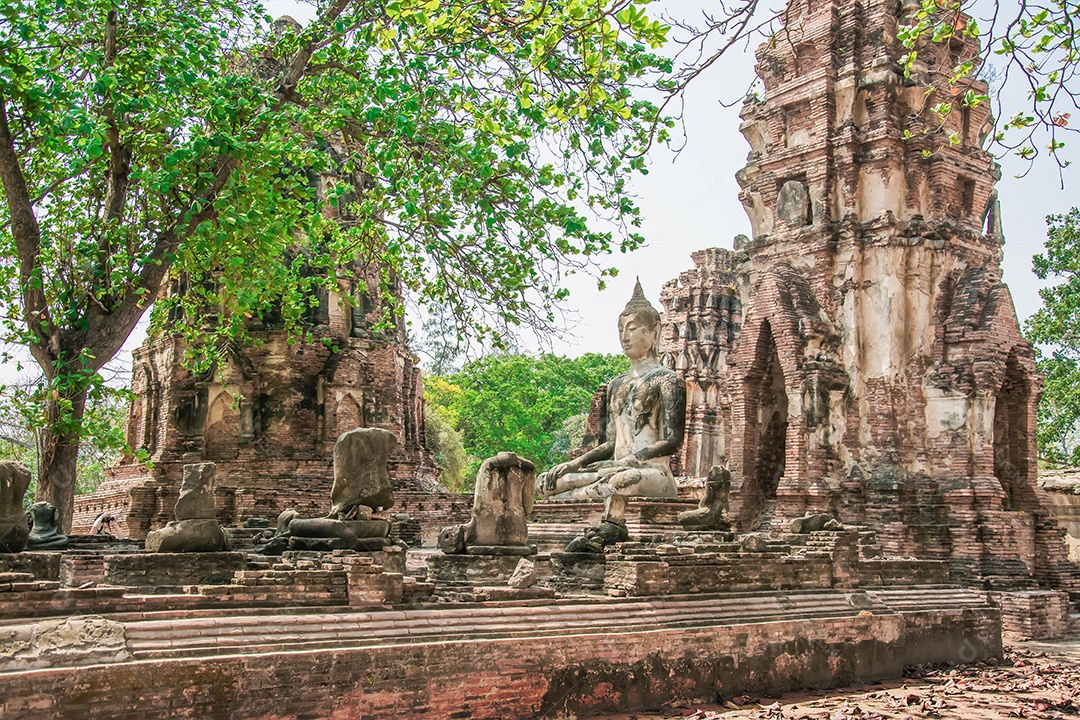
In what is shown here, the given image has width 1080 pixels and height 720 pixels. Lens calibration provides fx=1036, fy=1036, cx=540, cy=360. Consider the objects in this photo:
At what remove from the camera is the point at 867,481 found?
56.2ft

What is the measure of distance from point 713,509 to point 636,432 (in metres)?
2.88

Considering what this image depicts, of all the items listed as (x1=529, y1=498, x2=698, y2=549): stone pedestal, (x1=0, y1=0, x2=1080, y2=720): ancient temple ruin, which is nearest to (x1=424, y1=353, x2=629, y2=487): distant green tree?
(x1=0, y1=0, x2=1080, y2=720): ancient temple ruin

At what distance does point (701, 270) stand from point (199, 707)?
97.8 ft

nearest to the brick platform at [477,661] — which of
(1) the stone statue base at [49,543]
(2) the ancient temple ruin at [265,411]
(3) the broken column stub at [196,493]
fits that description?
(3) the broken column stub at [196,493]

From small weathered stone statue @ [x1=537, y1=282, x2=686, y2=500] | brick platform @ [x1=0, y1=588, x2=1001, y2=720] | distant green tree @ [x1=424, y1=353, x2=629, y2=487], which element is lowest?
brick platform @ [x1=0, y1=588, x2=1001, y2=720]

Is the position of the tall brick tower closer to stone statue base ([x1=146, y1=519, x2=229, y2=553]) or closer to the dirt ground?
the dirt ground

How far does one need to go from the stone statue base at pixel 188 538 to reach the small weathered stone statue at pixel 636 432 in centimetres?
612

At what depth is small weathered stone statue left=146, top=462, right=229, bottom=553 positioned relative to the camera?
8.55m

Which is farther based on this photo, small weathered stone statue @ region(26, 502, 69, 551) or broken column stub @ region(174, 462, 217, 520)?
small weathered stone statue @ region(26, 502, 69, 551)

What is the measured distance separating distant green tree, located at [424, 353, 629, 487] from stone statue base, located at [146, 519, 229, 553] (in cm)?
3438

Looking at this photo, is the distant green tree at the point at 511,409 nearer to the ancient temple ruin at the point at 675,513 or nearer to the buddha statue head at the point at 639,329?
the ancient temple ruin at the point at 675,513

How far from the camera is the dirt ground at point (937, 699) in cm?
824

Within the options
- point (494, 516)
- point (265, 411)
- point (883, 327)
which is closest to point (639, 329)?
point (883, 327)

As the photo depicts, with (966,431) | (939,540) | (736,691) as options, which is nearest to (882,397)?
(966,431)
